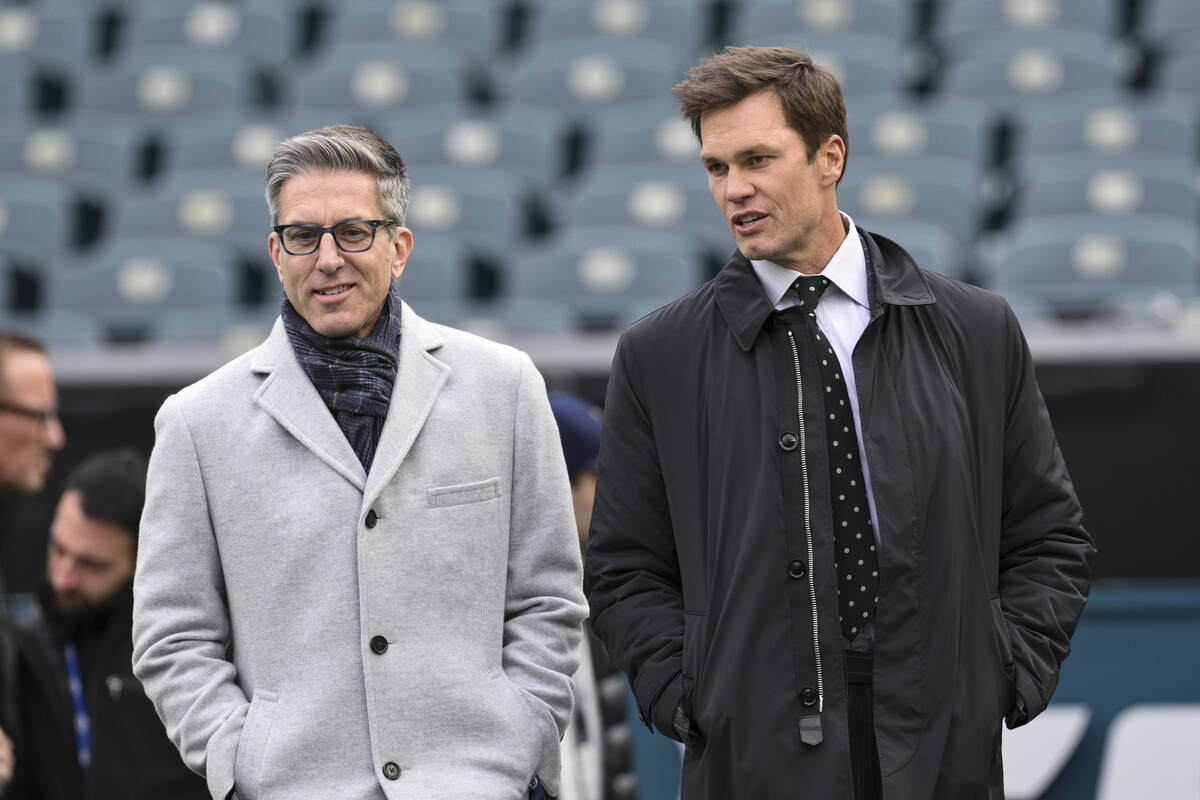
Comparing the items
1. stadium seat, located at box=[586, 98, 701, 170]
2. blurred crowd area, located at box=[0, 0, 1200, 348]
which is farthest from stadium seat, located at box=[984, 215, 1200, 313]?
stadium seat, located at box=[586, 98, 701, 170]

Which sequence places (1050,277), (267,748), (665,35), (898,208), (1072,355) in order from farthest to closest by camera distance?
(665,35)
(898,208)
(1050,277)
(1072,355)
(267,748)

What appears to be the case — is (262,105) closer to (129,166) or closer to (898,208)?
A: (129,166)

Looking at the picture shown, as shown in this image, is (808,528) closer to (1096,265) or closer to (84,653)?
(84,653)

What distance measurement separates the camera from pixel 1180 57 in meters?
7.71

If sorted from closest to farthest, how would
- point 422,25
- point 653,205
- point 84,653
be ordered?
point 84,653 → point 653,205 → point 422,25

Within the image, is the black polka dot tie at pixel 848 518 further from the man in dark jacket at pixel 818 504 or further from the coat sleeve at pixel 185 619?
the coat sleeve at pixel 185 619

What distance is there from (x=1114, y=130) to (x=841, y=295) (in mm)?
5310

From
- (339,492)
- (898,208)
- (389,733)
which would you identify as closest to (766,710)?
(389,733)

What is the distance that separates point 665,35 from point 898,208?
7.91 feet

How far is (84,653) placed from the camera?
10.6 ft

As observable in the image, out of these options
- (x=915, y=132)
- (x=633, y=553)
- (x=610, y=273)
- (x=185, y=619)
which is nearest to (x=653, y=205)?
(x=610, y=273)

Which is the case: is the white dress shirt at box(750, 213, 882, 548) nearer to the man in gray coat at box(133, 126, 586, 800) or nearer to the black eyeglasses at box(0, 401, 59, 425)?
the man in gray coat at box(133, 126, 586, 800)

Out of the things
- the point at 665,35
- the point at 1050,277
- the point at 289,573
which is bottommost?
the point at 1050,277

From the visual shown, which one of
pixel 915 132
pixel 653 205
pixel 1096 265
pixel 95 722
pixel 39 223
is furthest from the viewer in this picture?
pixel 39 223
